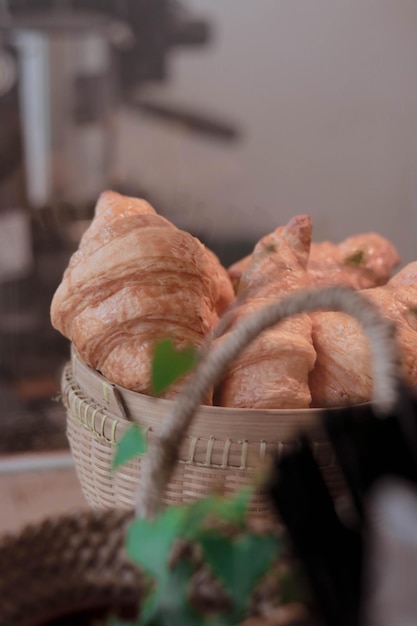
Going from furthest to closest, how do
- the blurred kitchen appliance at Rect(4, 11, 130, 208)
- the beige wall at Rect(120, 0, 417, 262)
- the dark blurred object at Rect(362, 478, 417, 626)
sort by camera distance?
the beige wall at Rect(120, 0, 417, 262) → the blurred kitchen appliance at Rect(4, 11, 130, 208) → the dark blurred object at Rect(362, 478, 417, 626)

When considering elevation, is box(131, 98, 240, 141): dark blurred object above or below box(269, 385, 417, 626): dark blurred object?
below

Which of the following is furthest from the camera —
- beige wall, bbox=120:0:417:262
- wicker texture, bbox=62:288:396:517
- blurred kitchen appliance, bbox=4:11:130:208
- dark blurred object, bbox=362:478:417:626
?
beige wall, bbox=120:0:417:262

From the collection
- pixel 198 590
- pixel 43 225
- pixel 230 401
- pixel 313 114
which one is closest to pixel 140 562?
pixel 198 590

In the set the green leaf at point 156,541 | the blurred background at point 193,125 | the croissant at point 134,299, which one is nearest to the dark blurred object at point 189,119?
the blurred background at point 193,125

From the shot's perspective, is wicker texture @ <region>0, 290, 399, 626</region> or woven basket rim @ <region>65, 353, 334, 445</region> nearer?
wicker texture @ <region>0, 290, 399, 626</region>

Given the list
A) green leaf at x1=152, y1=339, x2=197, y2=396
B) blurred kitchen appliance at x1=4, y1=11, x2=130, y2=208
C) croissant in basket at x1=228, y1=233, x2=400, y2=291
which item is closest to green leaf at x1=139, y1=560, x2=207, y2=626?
green leaf at x1=152, y1=339, x2=197, y2=396

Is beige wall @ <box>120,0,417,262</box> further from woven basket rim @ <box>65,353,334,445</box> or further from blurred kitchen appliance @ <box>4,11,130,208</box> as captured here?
woven basket rim @ <box>65,353,334,445</box>
